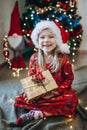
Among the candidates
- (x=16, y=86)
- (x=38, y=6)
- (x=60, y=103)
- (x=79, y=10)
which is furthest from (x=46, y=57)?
(x=79, y=10)

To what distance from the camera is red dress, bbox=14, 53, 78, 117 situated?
69.6 inches

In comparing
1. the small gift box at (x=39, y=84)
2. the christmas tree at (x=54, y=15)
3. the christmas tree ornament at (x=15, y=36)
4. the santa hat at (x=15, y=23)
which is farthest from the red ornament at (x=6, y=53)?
the small gift box at (x=39, y=84)

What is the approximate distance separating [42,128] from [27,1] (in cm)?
208

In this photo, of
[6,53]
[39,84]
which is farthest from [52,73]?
[6,53]

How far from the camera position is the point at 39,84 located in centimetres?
176

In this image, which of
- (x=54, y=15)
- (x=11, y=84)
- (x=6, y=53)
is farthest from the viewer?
(x=54, y=15)

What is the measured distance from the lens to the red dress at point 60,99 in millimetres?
1767

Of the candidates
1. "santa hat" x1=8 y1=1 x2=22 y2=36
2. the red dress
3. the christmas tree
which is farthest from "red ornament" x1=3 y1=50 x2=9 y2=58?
the red dress

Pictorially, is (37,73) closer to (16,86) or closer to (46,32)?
(46,32)

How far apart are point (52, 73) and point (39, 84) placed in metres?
0.15

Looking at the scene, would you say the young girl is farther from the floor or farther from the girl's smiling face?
the floor

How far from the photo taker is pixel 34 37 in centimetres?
186

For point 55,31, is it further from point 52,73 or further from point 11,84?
point 11,84

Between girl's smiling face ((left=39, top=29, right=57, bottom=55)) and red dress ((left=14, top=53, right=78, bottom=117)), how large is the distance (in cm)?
10
